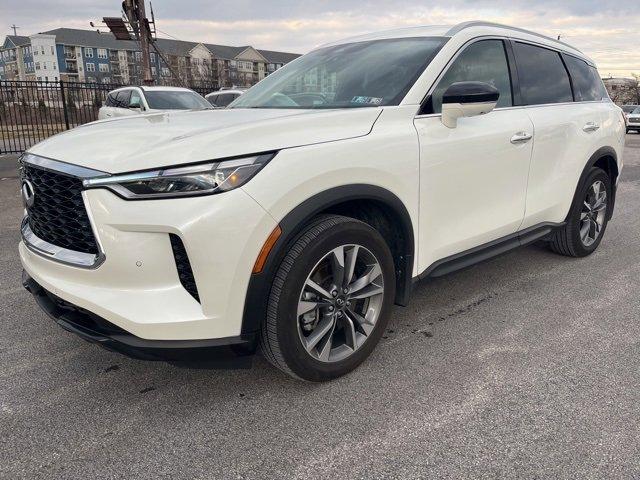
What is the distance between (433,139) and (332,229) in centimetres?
88

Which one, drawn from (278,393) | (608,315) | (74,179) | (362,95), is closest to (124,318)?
(74,179)

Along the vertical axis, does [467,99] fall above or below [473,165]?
above

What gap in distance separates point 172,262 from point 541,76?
3222 mm

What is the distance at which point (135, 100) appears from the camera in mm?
11414

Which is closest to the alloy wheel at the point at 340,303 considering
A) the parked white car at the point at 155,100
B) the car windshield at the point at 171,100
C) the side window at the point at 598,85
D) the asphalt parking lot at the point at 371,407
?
the asphalt parking lot at the point at 371,407

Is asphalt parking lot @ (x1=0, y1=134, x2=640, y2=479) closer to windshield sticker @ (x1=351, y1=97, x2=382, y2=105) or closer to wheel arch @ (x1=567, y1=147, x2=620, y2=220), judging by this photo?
wheel arch @ (x1=567, y1=147, x2=620, y2=220)

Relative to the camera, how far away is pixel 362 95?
3.03 meters

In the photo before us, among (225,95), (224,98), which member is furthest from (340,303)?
(225,95)

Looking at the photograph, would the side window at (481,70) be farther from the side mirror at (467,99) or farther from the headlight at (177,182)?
A: the headlight at (177,182)

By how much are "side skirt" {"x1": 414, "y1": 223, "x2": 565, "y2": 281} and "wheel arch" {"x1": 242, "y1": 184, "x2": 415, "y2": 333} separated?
19 centimetres

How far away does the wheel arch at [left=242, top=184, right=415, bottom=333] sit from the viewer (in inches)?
87.9

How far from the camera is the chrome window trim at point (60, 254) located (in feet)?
7.20

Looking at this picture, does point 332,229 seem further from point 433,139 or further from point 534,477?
point 534,477

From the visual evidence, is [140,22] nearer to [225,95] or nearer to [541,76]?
[225,95]
